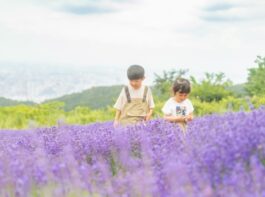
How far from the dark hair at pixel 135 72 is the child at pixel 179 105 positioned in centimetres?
64

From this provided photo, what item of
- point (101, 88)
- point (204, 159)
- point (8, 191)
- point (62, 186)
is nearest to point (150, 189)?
point (204, 159)

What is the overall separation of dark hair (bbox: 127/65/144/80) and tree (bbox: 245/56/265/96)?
10345mm

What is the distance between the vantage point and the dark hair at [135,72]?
23.6 ft

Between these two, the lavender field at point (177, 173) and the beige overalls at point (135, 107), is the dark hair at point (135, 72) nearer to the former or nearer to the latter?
the beige overalls at point (135, 107)

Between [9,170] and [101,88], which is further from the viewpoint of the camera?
[101,88]

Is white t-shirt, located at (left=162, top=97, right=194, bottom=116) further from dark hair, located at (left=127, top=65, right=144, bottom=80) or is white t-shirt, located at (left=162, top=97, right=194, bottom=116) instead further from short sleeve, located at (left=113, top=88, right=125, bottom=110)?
short sleeve, located at (left=113, top=88, right=125, bottom=110)

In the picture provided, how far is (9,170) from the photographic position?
374 centimetres

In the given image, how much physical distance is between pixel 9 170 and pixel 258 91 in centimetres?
1433

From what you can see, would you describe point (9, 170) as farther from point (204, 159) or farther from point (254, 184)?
point (254, 184)

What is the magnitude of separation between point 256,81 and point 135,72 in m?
10.8

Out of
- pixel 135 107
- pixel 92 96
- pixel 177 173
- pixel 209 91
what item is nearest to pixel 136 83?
pixel 135 107

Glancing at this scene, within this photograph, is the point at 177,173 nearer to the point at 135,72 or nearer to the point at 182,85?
the point at 182,85

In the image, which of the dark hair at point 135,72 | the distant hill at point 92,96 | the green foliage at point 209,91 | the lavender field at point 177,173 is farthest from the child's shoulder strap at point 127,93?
the distant hill at point 92,96

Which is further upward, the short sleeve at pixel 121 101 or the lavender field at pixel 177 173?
the short sleeve at pixel 121 101
